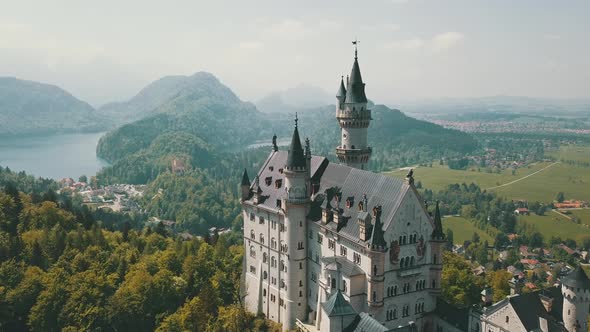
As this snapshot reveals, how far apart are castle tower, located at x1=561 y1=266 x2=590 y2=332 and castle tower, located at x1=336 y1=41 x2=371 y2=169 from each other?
3188 cm

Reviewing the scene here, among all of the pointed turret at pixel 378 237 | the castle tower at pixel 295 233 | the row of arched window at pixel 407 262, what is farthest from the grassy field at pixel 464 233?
the pointed turret at pixel 378 237

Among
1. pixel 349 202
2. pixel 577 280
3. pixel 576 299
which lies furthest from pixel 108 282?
pixel 577 280

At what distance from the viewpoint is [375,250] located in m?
55.8

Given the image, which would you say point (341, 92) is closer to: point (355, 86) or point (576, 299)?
point (355, 86)

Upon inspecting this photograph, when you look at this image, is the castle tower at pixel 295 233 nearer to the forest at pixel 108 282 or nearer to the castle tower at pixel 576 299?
the forest at pixel 108 282

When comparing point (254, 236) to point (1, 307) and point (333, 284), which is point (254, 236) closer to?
point (333, 284)

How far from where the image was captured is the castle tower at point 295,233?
6625cm

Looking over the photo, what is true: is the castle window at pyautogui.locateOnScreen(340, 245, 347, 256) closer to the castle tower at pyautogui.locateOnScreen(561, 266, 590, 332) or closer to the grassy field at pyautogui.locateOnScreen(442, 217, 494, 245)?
the castle tower at pyautogui.locateOnScreen(561, 266, 590, 332)

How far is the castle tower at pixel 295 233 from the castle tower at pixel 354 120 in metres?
11.1

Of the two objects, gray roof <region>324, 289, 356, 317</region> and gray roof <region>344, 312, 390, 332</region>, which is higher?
gray roof <region>324, 289, 356, 317</region>

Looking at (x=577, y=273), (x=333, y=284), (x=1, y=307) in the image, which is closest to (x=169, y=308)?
(x=1, y=307)

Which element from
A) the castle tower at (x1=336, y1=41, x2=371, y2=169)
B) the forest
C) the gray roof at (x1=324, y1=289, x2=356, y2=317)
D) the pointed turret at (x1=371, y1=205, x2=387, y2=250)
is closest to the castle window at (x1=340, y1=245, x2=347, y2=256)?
the pointed turret at (x1=371, y1=205, x2=387, y2=250)

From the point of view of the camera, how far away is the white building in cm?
5712

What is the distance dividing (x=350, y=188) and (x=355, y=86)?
66.2 feet
